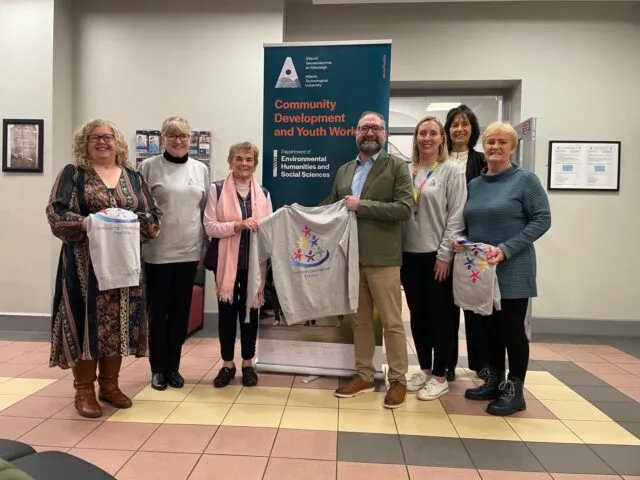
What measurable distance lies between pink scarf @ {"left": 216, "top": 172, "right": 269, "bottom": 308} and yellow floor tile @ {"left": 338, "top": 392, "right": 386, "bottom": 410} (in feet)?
2.71

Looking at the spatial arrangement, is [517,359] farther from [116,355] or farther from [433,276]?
[116,355]

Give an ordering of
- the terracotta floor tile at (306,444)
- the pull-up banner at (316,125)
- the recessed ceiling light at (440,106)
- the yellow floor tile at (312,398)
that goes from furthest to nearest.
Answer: the recessed ceiling light at (440,106) → the pull-up banner at (316,125) → the yellow floor tile at (312,398) → the terracotta floor tile at (306,444)

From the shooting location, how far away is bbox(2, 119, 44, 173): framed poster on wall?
14.8 feet

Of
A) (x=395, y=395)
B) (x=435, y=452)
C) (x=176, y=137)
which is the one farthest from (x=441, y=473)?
(x=176, y=137)

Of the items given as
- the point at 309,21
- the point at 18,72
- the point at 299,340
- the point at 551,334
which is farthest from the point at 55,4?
the point at 551,334

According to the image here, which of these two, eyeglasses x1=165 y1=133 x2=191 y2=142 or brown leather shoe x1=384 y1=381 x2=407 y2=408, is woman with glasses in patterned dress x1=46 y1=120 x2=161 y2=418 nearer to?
eyeglasses x1=165 y1=133 x2=191 y2=142

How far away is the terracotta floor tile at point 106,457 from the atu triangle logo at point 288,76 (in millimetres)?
2444

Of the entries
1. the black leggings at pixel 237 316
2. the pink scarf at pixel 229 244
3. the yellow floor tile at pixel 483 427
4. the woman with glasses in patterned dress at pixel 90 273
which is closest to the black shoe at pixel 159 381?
the woman with glasses in patterned dress at pixel 90 273

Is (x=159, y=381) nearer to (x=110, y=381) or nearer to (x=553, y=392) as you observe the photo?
(x=110, y=381)

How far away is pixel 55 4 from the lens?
4.50 metres

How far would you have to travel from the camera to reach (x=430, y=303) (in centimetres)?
→ 288

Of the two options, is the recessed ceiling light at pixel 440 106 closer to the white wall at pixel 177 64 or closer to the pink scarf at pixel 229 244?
the white wall at pixel 177 64

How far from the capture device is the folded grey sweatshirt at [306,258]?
115 inches

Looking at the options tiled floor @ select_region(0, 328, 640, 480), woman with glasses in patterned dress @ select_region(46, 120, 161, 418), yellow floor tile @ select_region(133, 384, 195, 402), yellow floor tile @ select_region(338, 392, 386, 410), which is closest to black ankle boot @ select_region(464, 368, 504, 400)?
tiled floor @ select_region(0, 328, 640, 480)
